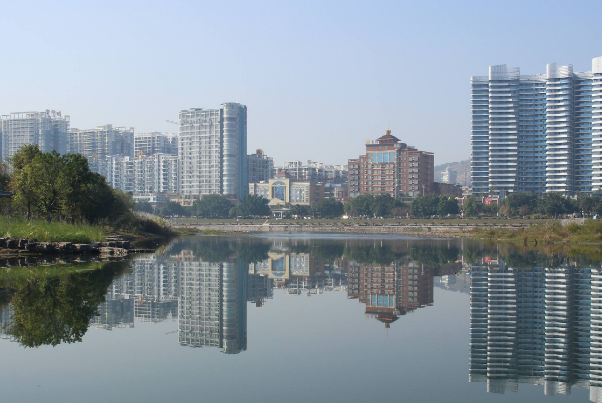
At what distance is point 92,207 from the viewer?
145 ft

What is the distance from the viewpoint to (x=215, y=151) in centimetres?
17725

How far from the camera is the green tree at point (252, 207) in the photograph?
150625mm

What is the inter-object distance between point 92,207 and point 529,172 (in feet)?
393

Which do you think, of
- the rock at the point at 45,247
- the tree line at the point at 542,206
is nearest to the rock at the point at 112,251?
the rock at the point at 45,247

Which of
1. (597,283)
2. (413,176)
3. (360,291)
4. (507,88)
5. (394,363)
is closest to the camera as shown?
(394,363)

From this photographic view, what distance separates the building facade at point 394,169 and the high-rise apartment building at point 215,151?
33.7m

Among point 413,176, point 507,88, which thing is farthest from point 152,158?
point 507,88

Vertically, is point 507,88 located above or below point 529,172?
above

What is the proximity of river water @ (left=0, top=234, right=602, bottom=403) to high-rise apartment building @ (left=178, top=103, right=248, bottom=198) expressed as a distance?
153 metres

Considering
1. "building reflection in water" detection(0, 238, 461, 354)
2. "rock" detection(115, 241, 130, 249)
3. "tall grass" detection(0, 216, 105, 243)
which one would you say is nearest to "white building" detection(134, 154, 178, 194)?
"rock" detection(115, 241, 130, 249)

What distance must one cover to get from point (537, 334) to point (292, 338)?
5062 millimetres

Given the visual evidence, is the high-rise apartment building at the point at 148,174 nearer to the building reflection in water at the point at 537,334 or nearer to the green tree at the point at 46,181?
the green tree at the point at 46,181

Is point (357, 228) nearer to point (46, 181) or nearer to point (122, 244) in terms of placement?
point (46, 181)

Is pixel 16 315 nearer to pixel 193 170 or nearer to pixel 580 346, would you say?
pixel 580 346
